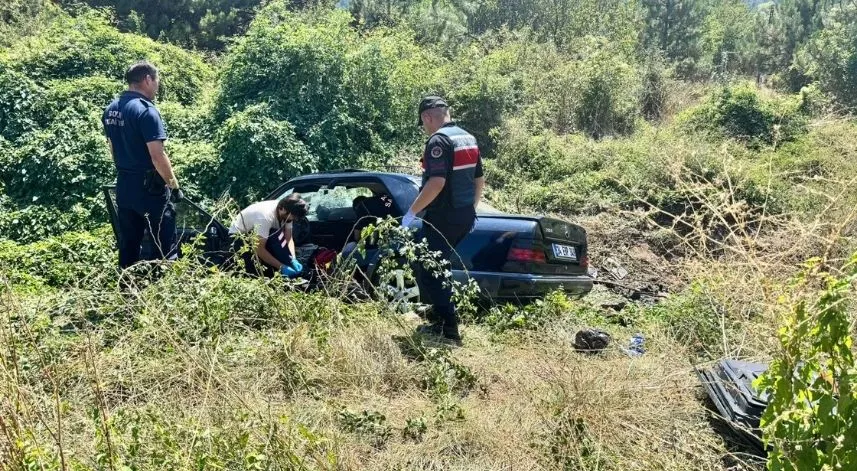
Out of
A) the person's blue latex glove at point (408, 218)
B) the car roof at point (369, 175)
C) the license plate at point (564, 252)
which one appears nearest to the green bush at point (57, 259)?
the car roof at point (369, 175)

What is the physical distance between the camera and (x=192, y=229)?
18.5ft

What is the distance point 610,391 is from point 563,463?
1.99 feet

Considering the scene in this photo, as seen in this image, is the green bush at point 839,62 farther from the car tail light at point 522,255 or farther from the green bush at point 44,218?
the green bush at point 44,218

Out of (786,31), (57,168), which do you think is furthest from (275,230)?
(786,31)

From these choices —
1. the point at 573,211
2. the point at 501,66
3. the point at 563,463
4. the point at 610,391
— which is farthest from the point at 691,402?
the point at 501,66

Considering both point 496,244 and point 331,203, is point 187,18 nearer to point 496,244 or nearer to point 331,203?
point 331,203

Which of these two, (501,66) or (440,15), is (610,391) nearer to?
(501,66)

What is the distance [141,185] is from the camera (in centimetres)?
520

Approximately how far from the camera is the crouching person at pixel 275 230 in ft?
17.6

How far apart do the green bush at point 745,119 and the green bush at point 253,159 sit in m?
9.57

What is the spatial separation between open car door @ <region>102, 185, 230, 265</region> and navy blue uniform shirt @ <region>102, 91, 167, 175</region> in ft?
1.07

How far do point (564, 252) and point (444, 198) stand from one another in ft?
4.57

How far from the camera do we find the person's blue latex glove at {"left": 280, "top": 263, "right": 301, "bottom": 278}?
5.28 meters

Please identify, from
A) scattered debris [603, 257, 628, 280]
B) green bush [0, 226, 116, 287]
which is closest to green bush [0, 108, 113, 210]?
green bush [0, 226, 116, 287]
